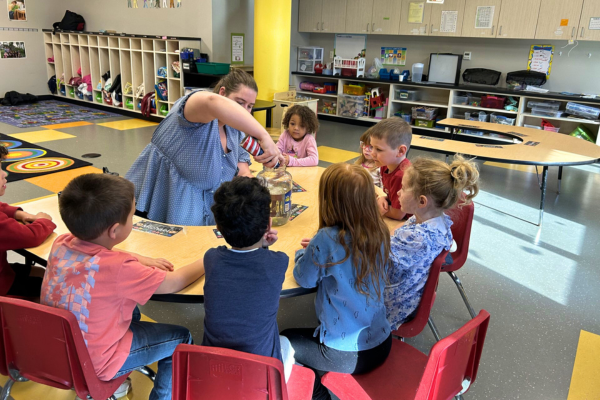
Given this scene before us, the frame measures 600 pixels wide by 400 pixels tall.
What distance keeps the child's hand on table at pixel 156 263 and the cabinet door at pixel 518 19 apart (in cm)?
624

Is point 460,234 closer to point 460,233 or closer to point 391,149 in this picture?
point 460,233

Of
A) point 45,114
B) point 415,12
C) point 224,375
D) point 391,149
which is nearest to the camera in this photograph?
point 224,375

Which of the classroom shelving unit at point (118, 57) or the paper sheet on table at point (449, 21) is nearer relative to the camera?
the paper sheet on table at point (449, 21)

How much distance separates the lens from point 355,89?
299 inches

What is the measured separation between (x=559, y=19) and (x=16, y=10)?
8881 millimetres

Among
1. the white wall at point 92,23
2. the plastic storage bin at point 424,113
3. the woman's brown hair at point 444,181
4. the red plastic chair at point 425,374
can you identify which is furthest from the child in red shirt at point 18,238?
the plastic storage bin at point 424,113

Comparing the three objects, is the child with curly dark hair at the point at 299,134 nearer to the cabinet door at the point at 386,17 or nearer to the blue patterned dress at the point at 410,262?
the blue patterned dress at the point at 410,262

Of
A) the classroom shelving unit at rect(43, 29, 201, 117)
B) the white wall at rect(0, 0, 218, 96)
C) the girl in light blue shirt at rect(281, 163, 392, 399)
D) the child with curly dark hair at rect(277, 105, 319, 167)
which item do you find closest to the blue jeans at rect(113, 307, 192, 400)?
the girl in light blue shirt at rect(281, 163, 392, 399)

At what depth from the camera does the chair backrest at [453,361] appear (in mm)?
1102

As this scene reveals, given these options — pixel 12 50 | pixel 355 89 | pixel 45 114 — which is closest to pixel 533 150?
pixel 355 89

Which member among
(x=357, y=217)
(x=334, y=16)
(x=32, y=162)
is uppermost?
(x=334, y=16)

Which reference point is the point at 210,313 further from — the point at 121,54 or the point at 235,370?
the point at 121,54

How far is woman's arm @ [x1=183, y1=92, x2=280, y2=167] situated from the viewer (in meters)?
1.63

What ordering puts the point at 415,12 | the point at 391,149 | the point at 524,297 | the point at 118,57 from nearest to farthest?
the point at 391,149
the point at 524,297
the point at 415,12
the point at 118,57
